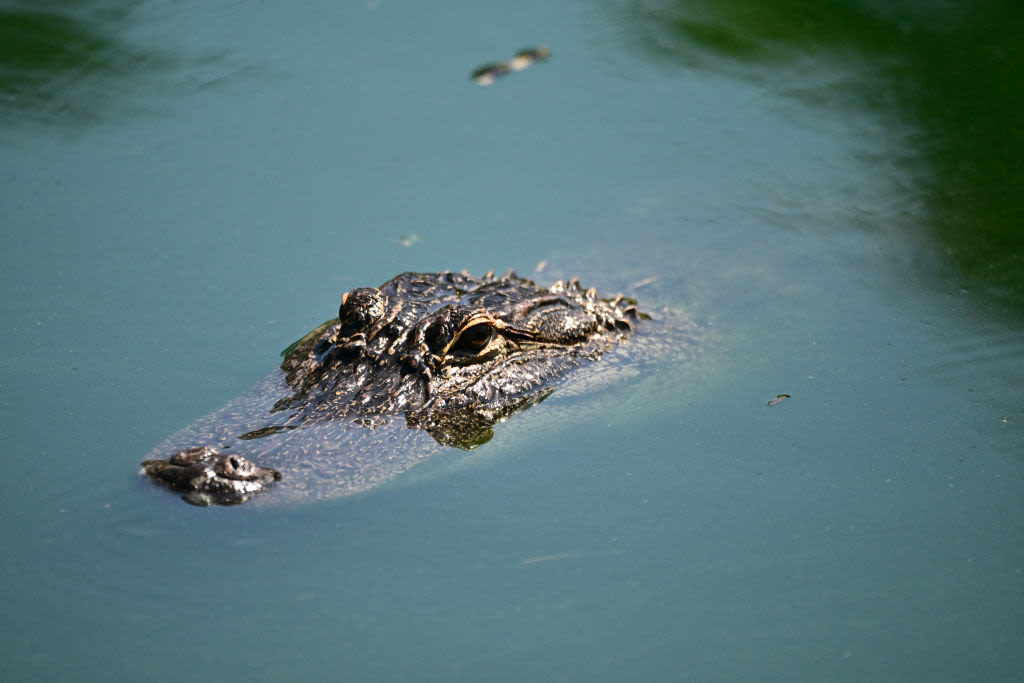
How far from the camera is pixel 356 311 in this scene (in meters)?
5.30

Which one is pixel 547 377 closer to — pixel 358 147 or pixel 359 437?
pixel 359 437

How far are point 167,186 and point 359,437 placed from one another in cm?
337

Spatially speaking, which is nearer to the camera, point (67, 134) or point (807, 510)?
point (807, 510)

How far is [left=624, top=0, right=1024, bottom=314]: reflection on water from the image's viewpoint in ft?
24.4

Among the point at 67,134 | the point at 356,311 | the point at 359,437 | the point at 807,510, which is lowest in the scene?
the point at 807,510

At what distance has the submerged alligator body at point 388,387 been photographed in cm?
442

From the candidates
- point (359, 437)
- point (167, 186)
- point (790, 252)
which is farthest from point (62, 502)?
point (790, 252)

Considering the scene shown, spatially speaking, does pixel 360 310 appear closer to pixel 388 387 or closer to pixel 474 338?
pixel 388 387

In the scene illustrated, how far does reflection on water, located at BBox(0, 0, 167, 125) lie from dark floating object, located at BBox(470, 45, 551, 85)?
2.82m

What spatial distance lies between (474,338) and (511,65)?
416 centimetres

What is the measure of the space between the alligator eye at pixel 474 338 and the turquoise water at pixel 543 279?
0.48 m

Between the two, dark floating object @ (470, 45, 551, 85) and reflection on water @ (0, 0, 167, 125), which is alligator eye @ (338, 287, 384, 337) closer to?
dark floating object @ (470, 45, 551, 85)

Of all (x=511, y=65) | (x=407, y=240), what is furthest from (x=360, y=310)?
(x=511, y=65)

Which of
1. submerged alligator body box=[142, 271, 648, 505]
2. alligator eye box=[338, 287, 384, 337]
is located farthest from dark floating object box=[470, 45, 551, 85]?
alligator eye box=[338, 287, 384, 337]
